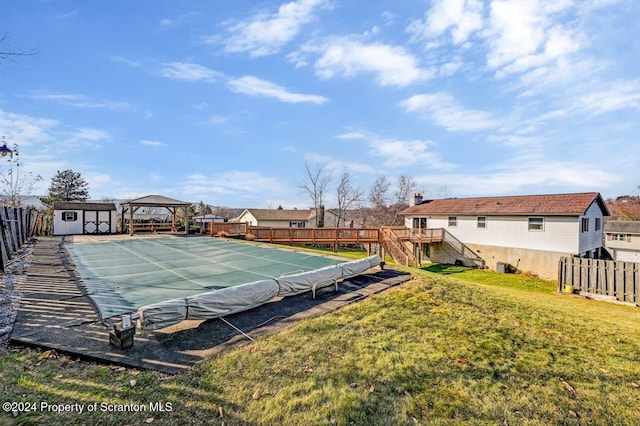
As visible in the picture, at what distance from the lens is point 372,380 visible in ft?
9.49

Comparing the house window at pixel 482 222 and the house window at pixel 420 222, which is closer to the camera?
the house window at pixel 482 222

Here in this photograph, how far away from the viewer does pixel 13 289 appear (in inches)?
199

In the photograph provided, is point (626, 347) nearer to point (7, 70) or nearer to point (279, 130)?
point (7, 70)

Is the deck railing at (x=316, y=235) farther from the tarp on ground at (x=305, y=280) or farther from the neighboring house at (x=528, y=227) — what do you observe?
the tarp on ground at (x=305, y=280)

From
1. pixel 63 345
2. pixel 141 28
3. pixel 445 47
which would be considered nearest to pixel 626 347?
pixel 63 345

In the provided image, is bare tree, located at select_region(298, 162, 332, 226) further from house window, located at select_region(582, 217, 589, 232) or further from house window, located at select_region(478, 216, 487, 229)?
house window, located at select_region(582, 217, 589, 232)

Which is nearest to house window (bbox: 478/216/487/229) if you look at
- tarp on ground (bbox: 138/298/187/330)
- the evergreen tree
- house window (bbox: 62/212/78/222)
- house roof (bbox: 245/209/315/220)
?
tarp on ground (bbox: 138/298/187/330)

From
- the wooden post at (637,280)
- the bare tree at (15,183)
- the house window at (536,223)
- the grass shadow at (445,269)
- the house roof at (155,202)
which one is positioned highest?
the bare tree at (15,183)

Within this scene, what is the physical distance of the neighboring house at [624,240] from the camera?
26.3 m

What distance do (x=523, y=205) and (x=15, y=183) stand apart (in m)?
33.7

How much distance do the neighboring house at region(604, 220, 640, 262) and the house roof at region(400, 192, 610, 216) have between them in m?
13.0

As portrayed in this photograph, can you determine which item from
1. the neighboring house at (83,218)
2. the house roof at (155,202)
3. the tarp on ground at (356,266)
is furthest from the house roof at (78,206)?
the tarp on ground at (356,266)

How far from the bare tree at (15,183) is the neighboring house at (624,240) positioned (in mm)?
48361

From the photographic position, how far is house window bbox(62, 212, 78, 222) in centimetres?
1942
